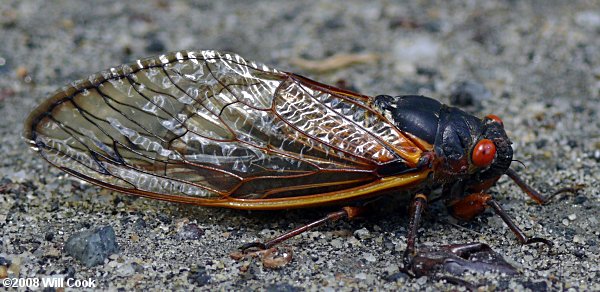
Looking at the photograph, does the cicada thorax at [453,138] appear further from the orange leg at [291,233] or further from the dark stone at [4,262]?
the dark stone at [4,262]

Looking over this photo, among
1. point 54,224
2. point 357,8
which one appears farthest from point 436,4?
point 54,224

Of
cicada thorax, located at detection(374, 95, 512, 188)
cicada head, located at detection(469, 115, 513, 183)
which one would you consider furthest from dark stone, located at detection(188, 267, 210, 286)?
cicada head, located at detection(469, 115, 513, 183)

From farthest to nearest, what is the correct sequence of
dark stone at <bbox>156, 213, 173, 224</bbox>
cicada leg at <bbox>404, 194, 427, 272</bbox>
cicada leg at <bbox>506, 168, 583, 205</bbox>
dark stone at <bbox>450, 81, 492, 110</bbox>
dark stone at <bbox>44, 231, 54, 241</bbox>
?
dark stone at <bbox>450, 81, 492, 110</bbox>, cicada leg at <bbox>506, 168, 583, 205</bbox>, dark stone at <bbox>156, 213, 173, 224</bbox>, dark stone at <bbox>44, 231, 54, 241</bbox>, cicada leg at <bbox>404, 194, 427, 272</bbox>

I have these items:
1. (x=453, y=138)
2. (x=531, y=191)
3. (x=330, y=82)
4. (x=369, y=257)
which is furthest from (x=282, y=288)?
(x=330, y=82)

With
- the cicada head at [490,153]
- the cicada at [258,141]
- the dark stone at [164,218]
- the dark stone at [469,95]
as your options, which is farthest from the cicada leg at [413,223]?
the dark stone at [469,95]

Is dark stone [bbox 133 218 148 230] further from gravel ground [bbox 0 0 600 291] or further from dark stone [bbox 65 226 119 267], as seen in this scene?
dark stone [bbox 65 226 119 267]

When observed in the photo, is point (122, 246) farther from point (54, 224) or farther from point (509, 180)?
point (509, 180)

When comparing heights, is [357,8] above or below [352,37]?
above
